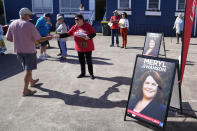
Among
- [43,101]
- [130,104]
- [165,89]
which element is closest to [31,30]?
[43,101]

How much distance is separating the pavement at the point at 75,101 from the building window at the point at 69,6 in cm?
1242

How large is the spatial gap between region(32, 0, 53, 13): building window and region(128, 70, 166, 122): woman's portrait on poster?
17297 mm

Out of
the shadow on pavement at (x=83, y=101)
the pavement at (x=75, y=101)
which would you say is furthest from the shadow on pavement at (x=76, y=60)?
the shadow on pavement at (x=83, y=101)

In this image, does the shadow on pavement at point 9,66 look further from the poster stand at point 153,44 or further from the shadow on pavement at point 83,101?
the poster stand at point 153,44

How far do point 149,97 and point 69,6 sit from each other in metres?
17.1

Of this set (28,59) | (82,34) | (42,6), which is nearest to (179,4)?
(42,6)

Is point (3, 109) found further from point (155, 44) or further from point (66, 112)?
point (155, 44)

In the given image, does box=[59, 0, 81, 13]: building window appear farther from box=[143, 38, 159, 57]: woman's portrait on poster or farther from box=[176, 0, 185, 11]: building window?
box=[143, 38, 159, 57]: woman's portrait on poster

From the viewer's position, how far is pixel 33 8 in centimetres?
1967

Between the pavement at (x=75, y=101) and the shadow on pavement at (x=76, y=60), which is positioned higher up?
the shadow on pavement at (x=76, y=60)

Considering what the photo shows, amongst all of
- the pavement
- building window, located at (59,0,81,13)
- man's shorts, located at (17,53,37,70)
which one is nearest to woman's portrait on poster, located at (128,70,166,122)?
the pavement

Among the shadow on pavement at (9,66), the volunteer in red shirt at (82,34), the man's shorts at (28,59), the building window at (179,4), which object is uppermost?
the building window at (179,4)

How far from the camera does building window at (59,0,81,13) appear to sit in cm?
1920

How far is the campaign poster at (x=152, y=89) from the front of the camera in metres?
3.42
